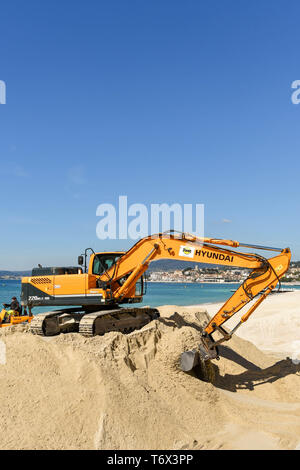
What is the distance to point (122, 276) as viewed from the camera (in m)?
11.0

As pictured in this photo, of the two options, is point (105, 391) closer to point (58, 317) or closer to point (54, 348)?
point (54, 348)

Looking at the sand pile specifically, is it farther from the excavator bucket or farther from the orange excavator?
the orange excavator

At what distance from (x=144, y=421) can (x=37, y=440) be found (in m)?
1.78

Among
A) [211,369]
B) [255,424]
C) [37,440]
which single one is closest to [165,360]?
[211,369]

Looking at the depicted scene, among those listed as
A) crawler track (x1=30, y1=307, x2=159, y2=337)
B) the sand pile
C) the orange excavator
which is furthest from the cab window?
the sand pile

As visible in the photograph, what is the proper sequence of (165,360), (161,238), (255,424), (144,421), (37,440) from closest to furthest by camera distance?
(37,440)
(144,421)
(255,424)
(165,360)
(161,238)

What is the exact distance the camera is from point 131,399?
7.10 m

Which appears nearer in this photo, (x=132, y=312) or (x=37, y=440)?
(x=37, y=440)

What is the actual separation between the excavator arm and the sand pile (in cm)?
60

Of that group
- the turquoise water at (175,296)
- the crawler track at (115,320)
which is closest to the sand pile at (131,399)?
the crawler track at (115,320)

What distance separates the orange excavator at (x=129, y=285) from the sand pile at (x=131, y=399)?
788mm

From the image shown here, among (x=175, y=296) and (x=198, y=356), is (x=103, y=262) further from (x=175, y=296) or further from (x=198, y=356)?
(x=175, y=296)

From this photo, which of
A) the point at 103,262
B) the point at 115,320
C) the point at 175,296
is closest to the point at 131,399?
the point at 115,320

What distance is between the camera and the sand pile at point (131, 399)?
20.3 feet
